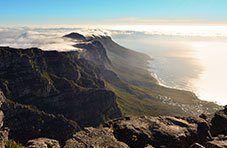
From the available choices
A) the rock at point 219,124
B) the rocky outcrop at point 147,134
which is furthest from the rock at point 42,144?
the rock at point 219,124

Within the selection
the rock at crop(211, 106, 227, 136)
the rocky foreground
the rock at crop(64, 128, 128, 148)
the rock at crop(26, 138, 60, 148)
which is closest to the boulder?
the rocky foreground

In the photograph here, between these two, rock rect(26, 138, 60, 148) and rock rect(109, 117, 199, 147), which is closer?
rock rect(26, 138, 60, 148)

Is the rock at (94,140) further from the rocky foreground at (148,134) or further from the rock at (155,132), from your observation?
the rock at (155,132)

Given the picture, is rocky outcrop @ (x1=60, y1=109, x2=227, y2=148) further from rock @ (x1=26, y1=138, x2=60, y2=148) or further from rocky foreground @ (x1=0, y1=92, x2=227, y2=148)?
rock @ (x1=26, y1=138, x2=60, y2=148)

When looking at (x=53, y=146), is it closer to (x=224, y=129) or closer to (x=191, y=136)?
(x=191, y=136)

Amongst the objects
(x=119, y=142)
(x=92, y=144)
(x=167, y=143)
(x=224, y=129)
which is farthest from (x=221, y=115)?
(x=92, y=144)

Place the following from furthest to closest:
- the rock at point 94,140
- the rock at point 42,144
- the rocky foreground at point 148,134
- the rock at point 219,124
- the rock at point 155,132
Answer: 1. the rock at point 219,124
2. the rock at point 155,132
3. the rock at point 42,144
4. the rocky foreground at point 148,134
5. the rock at point 94,140

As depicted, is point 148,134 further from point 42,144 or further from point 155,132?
point 42,144
